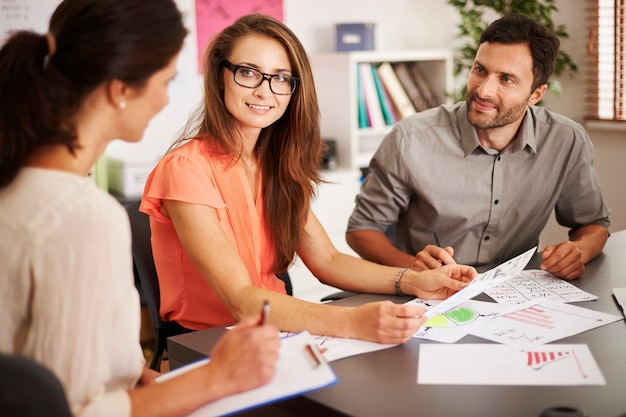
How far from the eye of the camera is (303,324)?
1.63 meters

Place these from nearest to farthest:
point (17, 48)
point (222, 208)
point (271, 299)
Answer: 1. point (17, 48)
2. point (271, 299)
3. point (222, 208)

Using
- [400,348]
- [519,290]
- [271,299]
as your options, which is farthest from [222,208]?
[519,290]

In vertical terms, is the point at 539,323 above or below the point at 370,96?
below

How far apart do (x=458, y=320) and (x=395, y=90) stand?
9.67ft

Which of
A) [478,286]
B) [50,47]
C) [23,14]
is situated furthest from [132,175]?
[50,47]

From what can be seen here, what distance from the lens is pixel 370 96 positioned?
442cm

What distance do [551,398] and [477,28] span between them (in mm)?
3380

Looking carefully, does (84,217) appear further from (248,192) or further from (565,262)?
(565,262)

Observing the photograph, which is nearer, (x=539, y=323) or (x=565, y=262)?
(x=539, y=323)

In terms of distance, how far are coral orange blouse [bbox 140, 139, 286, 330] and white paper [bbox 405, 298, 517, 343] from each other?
0.47 metres

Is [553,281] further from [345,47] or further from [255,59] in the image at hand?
[345,47]

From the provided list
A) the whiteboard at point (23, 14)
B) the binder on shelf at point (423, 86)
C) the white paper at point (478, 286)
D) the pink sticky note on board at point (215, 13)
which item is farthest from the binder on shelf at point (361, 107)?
the white paper at point (478, 286)

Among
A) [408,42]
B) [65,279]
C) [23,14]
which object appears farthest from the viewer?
[408,42]

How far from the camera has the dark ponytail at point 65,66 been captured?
1175mm
